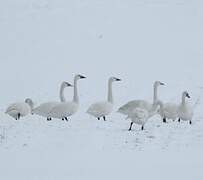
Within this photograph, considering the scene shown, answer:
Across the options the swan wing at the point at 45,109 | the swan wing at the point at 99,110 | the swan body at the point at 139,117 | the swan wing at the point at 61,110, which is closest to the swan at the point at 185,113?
the swan body at the point at 139,117

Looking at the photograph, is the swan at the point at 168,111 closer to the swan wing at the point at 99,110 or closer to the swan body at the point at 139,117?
the swan wing at the point at 99,110

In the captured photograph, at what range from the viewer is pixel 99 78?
22594 mm

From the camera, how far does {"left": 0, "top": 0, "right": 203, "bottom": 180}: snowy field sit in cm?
912

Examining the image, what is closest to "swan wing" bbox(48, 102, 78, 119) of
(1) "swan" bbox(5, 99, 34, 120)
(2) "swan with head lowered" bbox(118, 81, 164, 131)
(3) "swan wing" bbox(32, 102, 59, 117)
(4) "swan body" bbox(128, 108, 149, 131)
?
(3) "swan wing" bbox(32, 102, 59, 117)

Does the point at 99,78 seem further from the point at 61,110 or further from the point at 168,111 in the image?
the point at 61,110

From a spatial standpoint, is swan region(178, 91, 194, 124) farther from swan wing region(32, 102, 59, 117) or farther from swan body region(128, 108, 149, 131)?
swan wing region(32, 102, 59, 117)

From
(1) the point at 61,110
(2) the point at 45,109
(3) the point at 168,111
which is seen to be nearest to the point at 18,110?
(2) the point at 45,109

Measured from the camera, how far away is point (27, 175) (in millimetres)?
8438

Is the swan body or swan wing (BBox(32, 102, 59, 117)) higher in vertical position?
swan wing (BBox(32, 102, 59, 117))

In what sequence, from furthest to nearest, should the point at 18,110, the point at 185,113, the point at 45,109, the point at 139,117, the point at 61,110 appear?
the point at 18,110, the point at 45,109, the point at 61,110, the point at 185,113, the point at 139,117

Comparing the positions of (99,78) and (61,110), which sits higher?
(99,78)

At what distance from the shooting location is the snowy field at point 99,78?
359 inches

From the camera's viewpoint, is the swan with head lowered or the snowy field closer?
the snowy field

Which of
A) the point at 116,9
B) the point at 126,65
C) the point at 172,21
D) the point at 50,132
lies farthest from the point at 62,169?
the point at 116,9
